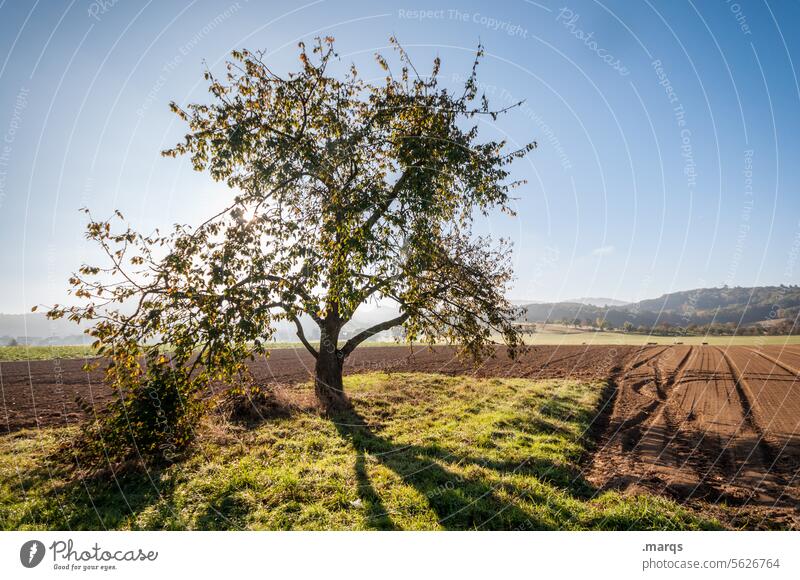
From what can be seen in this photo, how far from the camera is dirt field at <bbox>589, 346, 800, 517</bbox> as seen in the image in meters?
7.57

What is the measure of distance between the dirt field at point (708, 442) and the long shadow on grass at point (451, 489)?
2055 mm

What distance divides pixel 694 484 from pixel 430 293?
327 inches

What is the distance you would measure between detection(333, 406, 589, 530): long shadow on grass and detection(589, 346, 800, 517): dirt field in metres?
2.06

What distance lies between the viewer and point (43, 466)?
30.1 ft

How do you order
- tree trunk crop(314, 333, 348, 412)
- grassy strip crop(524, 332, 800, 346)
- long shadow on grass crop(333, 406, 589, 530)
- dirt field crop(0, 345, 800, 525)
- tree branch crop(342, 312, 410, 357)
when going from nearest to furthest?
long shadow on grass crop(333, 406, 589, 530)
dirt field crop(0, 345, 800, 525)
tree branch crop(342, 312, 410, 357)
tree trunk crop(314, 333, 348, 412)
grassy strip crop(524, 332, 800, 346)

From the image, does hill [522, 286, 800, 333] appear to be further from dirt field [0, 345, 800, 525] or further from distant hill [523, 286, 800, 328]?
dirt field [0, 345, 800, 525]

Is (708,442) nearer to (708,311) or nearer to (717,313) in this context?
(717,313)

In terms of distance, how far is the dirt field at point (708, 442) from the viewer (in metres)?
7.57

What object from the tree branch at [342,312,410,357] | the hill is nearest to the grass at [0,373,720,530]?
the tree branch at [342,312,410,357]

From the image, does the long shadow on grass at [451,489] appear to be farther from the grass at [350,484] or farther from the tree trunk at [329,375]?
the tree trunk at [329,375]

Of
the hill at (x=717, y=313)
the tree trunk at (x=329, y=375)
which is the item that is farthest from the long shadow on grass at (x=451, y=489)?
the hill at (x=717, y=313)

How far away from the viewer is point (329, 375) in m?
15.3
